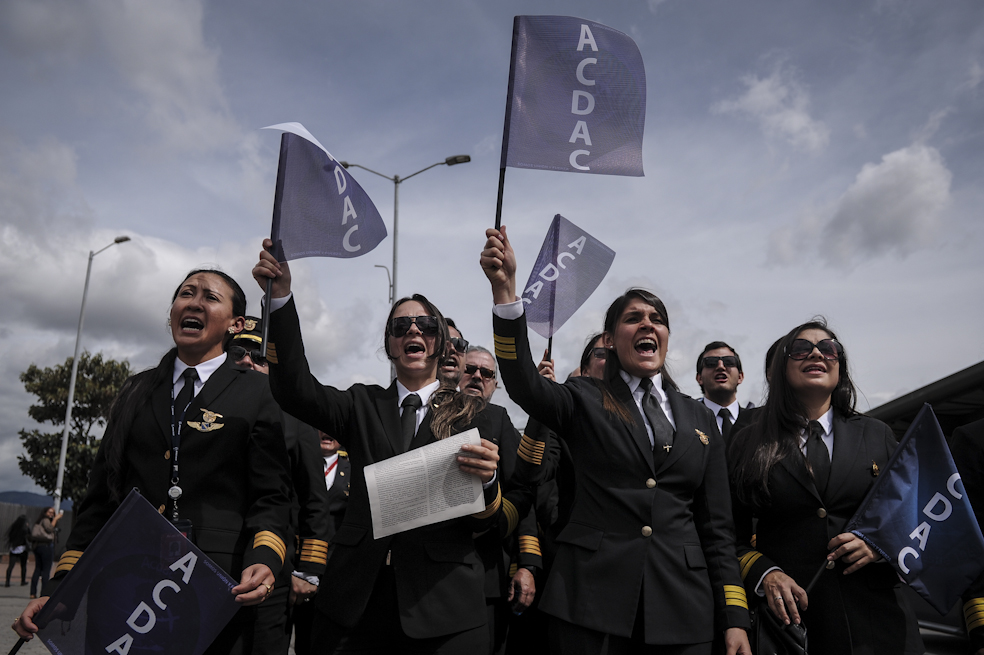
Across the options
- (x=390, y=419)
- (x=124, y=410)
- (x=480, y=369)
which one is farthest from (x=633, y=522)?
(x=480, y=369)

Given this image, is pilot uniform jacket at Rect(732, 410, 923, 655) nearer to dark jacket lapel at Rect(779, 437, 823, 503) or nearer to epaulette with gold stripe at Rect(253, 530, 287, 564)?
dark jacket lapel at Rect(779, 437, 823, 503)

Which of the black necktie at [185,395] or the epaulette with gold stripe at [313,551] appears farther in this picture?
the epaulette with gold stripe at [313,551]

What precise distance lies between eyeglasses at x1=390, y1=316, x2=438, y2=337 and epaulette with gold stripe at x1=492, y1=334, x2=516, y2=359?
615mm

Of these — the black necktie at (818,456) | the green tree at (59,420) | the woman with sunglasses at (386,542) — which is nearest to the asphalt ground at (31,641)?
the black necktie at (818,456)

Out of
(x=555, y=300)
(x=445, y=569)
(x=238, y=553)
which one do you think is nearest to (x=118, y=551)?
(x=238, y=553)

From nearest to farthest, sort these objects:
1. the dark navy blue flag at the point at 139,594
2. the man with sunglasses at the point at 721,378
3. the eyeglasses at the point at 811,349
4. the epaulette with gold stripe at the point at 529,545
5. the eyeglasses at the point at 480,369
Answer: the dark navy blue flag at the point at 139,594 → the eyeglasses at the point at 811,349 → the epaulette with gold stripe at the point at 529,545 → the eyeglasses at the point at 480,369 → the man with sunglasses at the point at 721,378

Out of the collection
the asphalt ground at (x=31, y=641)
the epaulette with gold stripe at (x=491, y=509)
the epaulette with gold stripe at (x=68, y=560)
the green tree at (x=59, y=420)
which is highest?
the green tree at (x=59, y=420)

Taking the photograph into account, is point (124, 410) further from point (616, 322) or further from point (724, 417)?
point (724, 417)

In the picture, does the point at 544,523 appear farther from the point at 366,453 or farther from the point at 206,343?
the point at 206,343

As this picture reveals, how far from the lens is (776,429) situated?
3.74m

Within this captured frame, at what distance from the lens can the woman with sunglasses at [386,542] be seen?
3014mm

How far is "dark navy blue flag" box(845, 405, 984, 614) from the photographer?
3277mm

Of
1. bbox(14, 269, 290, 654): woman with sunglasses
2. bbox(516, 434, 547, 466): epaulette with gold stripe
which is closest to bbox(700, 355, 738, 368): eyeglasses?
bbox(516, 434, 547, 466): epaulette with gold stripe

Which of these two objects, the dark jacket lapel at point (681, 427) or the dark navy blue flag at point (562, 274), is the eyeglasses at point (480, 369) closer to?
the dark navy blue flag at point (562, 274)
